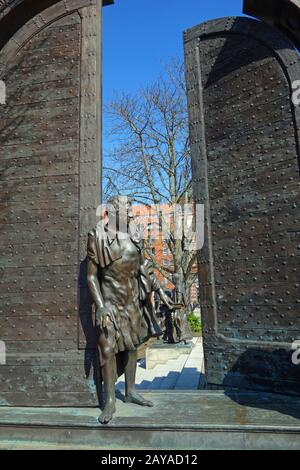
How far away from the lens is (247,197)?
467 cm

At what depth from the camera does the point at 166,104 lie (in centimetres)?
2008

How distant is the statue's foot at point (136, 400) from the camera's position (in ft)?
12.3

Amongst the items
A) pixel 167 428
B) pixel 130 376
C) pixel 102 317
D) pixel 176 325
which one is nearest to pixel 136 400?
pixel 130 376

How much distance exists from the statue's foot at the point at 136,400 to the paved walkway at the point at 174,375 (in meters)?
1.68

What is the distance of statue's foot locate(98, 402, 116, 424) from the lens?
10.8 feet

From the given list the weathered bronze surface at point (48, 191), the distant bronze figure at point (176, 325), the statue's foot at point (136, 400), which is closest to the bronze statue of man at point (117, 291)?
the statue's foot at point (136, 400)

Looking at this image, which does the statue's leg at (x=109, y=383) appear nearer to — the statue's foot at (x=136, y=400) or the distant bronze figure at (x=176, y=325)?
the statue's foot at (x=136, y=400)

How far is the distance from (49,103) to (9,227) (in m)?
1.80

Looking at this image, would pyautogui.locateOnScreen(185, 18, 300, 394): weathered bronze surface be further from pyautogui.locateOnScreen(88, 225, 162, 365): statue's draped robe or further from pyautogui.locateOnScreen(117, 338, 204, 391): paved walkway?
pyautogui.locateOnScreen(117, 338, 204, 391): paved walkway

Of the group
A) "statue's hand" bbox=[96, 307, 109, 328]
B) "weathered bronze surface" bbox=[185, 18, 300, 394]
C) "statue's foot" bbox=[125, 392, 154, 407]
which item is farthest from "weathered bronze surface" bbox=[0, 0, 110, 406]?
"weathered bronze surface" bbox=[185, 18, 300, 394]

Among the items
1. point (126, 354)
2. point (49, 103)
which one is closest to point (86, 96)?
point (49, 103)

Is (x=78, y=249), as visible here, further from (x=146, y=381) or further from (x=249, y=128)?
(x=146, y=381)

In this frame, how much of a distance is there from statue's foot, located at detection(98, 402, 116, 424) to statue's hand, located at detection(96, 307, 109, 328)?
78 cm

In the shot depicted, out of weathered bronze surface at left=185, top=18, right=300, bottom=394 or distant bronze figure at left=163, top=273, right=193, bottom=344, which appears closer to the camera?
weathered bronze surface at left=185, top=18, right=300, bottom=394
